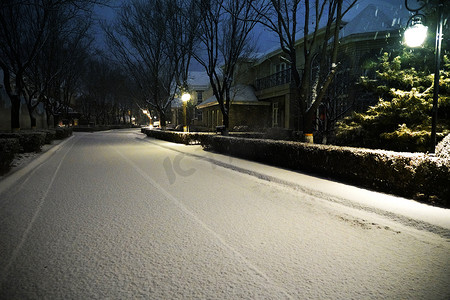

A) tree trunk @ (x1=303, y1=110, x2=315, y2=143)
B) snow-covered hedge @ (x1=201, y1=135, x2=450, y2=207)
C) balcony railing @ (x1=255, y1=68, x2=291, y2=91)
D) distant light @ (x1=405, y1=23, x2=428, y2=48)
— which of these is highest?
balcony railing @ (x1=255, y1=68, x2=291, y2=91)

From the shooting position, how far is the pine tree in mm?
9898

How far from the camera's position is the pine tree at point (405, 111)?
9.90m

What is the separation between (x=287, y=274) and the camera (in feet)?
10.6

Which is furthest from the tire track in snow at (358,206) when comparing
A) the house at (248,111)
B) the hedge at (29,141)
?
the house at (248,111)

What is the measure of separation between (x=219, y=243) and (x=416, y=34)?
675cm

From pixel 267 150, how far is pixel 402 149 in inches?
178

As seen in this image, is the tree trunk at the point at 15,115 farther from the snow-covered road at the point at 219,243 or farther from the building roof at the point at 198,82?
the building roof at the point at 198,82

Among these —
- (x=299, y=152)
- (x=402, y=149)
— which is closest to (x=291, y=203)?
(x=299, y=152)

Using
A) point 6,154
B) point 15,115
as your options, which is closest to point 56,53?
point 15,115

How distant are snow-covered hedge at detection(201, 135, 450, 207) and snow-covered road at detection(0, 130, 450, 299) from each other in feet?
1.62

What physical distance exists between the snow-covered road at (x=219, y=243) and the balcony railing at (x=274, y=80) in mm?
19177

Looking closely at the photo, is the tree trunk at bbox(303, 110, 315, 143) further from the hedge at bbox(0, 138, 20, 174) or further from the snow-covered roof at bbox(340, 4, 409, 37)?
the hedge at bbox(0, 138, 20, 174)

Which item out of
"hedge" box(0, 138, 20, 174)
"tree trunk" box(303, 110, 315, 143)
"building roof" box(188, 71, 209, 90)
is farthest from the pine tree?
"building roof" box(188, 71, 209, 90)

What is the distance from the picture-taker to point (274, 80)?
27578 mm
